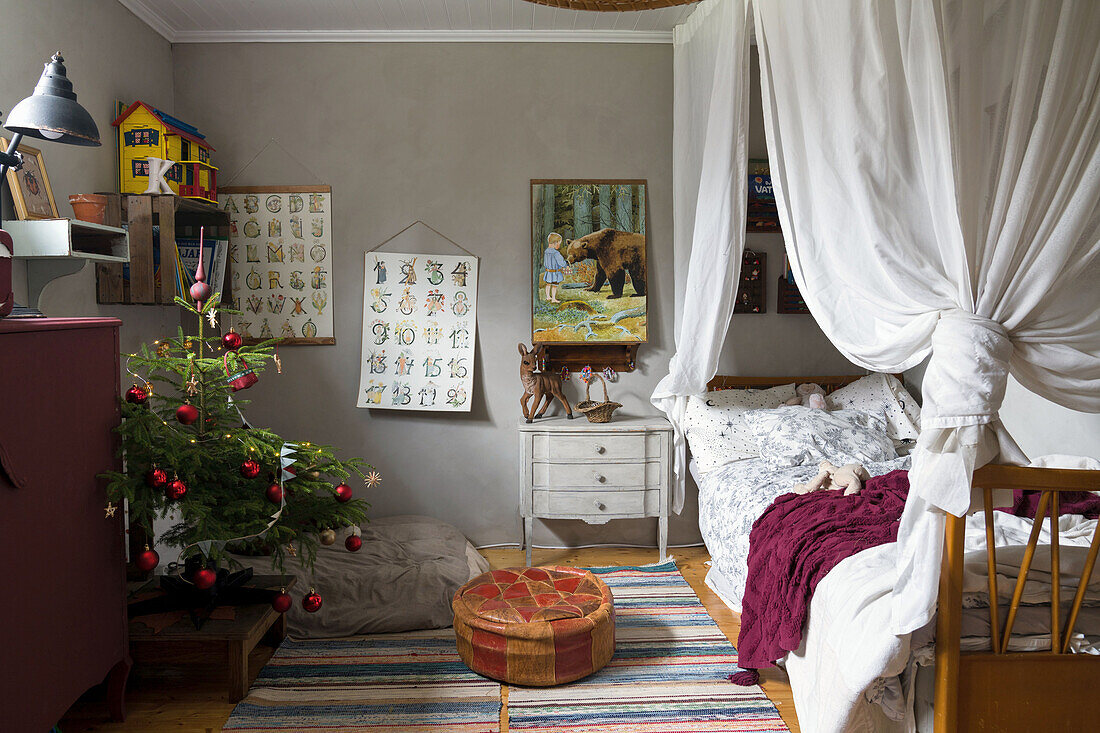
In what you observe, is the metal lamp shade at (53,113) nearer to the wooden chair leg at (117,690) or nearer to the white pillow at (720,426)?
the wooden chair leg at (117,690)

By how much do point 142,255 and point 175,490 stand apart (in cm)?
140

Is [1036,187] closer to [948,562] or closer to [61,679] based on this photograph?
[948,562]

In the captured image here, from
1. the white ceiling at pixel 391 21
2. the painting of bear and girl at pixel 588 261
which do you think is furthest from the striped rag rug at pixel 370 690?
the white ceiling at pixel 391 21

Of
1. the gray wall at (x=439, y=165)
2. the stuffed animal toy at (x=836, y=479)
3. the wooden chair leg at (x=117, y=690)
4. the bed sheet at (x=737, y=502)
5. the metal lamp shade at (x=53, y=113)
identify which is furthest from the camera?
the gray wall at (x=439, y=165)

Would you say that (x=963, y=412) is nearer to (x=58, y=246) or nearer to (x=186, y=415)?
(x=186, y=415)

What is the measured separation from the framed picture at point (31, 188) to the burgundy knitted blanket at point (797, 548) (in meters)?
2.66

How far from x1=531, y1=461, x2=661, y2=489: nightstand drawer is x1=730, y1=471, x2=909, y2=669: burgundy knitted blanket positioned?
995 millimetres

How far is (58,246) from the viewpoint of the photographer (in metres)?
2.43

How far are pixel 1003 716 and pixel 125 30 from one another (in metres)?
3.96

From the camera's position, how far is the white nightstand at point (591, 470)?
11.8 feet

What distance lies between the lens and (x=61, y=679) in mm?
1945

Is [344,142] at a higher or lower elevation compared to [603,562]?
higher

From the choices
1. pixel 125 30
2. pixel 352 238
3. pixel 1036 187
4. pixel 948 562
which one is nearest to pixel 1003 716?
pixel 948 562

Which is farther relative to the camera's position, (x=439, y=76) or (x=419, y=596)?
(x=439, y=76)
